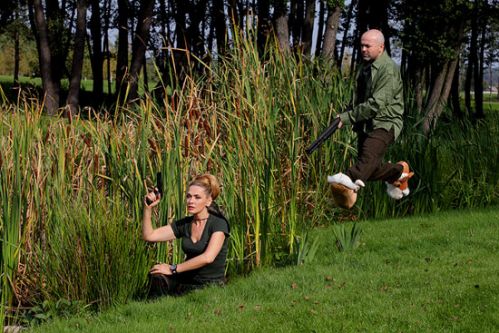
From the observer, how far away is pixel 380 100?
7.13 metres

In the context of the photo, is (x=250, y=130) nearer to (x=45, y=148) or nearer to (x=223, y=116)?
(x=223, y=116)

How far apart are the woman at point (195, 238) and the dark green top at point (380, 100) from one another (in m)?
1.55

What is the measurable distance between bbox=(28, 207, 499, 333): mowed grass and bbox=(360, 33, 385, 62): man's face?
174cm

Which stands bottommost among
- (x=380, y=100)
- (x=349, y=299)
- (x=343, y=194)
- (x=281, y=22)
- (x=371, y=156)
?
(x=349, y=299)

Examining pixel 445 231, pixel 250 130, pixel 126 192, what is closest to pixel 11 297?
pixel 126 192

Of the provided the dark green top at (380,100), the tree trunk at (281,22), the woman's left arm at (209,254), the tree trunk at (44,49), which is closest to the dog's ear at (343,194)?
the dark green top at (380,100)

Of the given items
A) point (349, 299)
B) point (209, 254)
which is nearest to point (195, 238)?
point (209, 254)

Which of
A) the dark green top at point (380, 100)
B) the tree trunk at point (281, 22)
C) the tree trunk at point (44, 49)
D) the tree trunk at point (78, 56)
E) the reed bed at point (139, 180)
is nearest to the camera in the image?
the reed bed at point (139, 180)

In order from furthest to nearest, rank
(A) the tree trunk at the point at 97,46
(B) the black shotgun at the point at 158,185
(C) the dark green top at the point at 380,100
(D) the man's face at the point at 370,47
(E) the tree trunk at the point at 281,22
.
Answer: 1. (A) the tree trunk at the point at 97,46
2. (E) the tree trunk at the point at 281,22
3. (C) the dark green top at the point at 380,100
4. (D) the man's face at the point at 370,47
5. (B) the black shotgun at the point at 158,185

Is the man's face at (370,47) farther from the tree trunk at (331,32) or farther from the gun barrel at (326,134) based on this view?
the tree trunk at (331,32)

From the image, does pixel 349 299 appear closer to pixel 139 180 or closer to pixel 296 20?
pixel 139 180

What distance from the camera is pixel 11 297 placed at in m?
6.82

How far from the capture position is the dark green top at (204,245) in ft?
20.8

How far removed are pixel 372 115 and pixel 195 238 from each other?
188 centimetres
